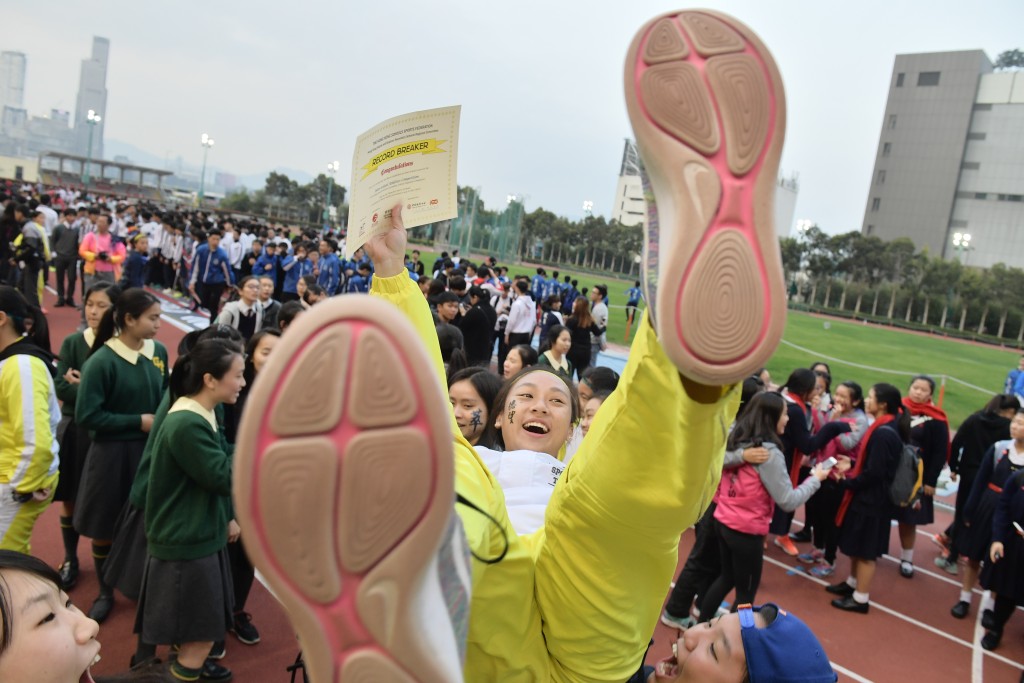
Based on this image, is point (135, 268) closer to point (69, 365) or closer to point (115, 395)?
point (69, 365)

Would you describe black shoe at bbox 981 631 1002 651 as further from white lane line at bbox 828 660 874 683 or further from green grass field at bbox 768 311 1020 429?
green grass field at bbox 768 311 1020 429

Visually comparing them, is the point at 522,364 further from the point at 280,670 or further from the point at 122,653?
the point at 122,653

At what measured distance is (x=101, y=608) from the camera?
3.56 meters

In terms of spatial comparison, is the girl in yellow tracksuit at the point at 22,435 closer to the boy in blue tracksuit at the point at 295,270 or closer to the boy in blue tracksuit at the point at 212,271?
the boy in blue tracksuit at the point at 212,271

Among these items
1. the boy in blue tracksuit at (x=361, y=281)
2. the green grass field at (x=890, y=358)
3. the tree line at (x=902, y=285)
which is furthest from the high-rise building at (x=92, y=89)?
the boy in blue tracksuit at (x=361, y=281)

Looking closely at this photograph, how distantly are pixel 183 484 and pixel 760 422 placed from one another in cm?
324

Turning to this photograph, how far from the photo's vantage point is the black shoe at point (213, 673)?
324cm

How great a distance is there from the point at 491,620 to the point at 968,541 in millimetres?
5356

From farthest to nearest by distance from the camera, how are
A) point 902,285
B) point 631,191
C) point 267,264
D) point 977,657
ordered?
point 902,285 < point 631,191 < point 267,264 < point 977,657

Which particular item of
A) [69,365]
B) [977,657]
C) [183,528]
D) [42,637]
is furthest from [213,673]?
[977,657]

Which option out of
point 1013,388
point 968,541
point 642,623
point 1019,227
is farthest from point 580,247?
point 642,623

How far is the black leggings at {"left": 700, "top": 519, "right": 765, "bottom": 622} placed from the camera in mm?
4051

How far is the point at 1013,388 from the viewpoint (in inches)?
383

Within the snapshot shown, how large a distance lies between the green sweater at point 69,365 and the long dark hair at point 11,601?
286cm
